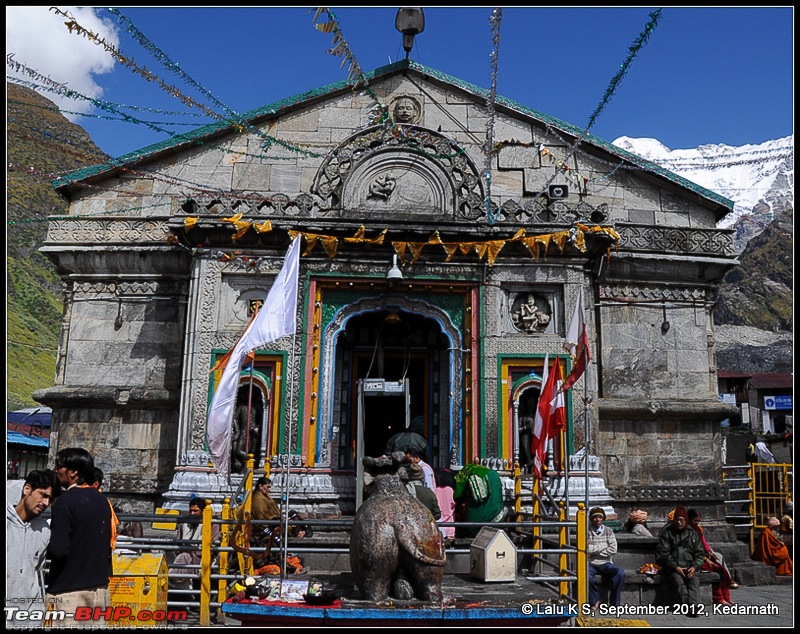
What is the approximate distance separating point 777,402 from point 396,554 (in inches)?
2024

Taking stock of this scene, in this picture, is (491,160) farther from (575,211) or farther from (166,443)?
(166,443)

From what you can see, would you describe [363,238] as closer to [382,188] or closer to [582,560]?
[382,188]

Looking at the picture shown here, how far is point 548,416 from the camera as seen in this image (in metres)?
11.7

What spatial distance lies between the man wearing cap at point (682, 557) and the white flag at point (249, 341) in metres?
6.78

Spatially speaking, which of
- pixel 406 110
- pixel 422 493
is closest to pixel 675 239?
pixel 406 110

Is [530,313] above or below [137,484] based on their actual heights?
above

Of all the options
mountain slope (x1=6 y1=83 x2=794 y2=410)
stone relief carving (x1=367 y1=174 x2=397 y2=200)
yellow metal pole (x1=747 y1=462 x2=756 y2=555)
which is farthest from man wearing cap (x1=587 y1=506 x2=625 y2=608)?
mountain slope (x1=6 y1=83 x2=794 y2=410)

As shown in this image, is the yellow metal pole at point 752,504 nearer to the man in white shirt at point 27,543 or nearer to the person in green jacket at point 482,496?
the person in green jacket at point 482,496

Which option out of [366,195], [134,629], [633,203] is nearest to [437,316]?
[366,195]

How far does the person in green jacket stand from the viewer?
40.2 ft

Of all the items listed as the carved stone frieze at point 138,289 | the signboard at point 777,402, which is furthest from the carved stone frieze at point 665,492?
the signboard at point 777,402

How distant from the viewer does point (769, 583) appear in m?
13.9

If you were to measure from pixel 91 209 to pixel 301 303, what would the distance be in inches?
231

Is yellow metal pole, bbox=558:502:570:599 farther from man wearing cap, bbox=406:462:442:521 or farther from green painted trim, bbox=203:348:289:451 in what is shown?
green painted trim, bbox=203:348:289:451
